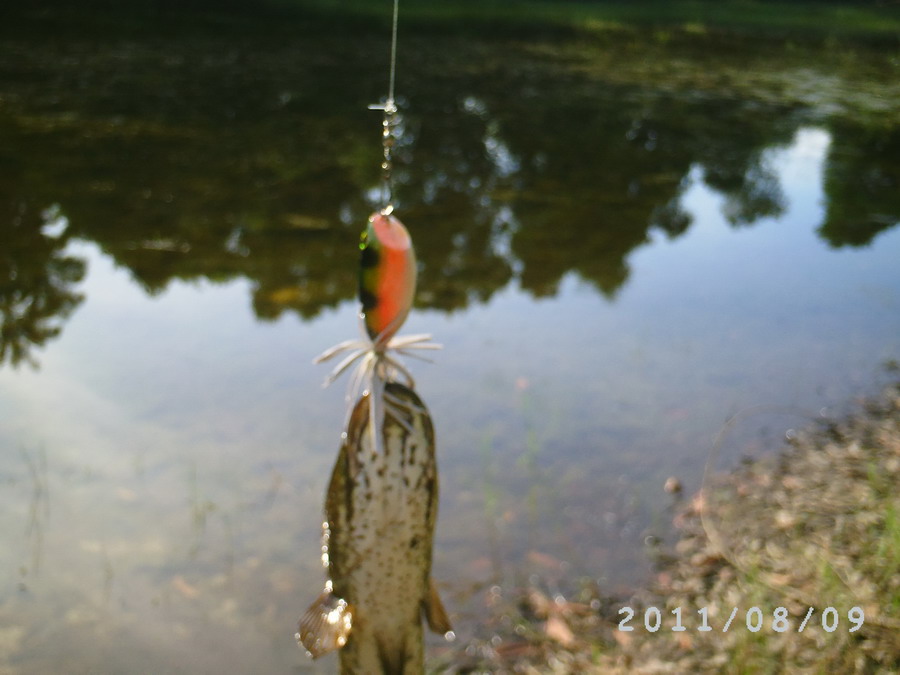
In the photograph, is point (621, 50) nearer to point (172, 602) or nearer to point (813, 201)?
point (813, 201)

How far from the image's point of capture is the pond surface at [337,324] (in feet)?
12.3

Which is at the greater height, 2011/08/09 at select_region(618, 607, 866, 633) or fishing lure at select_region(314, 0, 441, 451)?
fishing lure at select_region(314, 0, 441, 451)

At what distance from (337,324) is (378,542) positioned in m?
4.40

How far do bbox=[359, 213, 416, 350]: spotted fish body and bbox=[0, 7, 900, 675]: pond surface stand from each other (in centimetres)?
229

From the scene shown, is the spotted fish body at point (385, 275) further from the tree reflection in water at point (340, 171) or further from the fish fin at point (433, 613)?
the tree reflection in water at point (340, 171)

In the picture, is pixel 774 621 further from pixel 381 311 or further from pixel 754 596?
pixel 381 311

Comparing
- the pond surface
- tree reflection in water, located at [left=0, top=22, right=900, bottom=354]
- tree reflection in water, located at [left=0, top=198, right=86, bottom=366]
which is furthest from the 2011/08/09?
tree reflection in water, located at [left=0, top=198, right=86, bottom=366]

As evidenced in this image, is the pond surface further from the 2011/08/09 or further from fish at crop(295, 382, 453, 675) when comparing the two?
fish at crop(295, 382, 453, 675)

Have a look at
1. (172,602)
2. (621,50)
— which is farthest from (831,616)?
(621,50)

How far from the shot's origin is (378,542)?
145 centimetres

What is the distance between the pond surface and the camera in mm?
3740

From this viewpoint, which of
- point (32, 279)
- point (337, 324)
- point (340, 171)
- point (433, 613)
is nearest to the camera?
point (433, 613)

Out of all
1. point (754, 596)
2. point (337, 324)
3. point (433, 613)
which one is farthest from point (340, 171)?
point (433, 613)

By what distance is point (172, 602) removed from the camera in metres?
3.51
